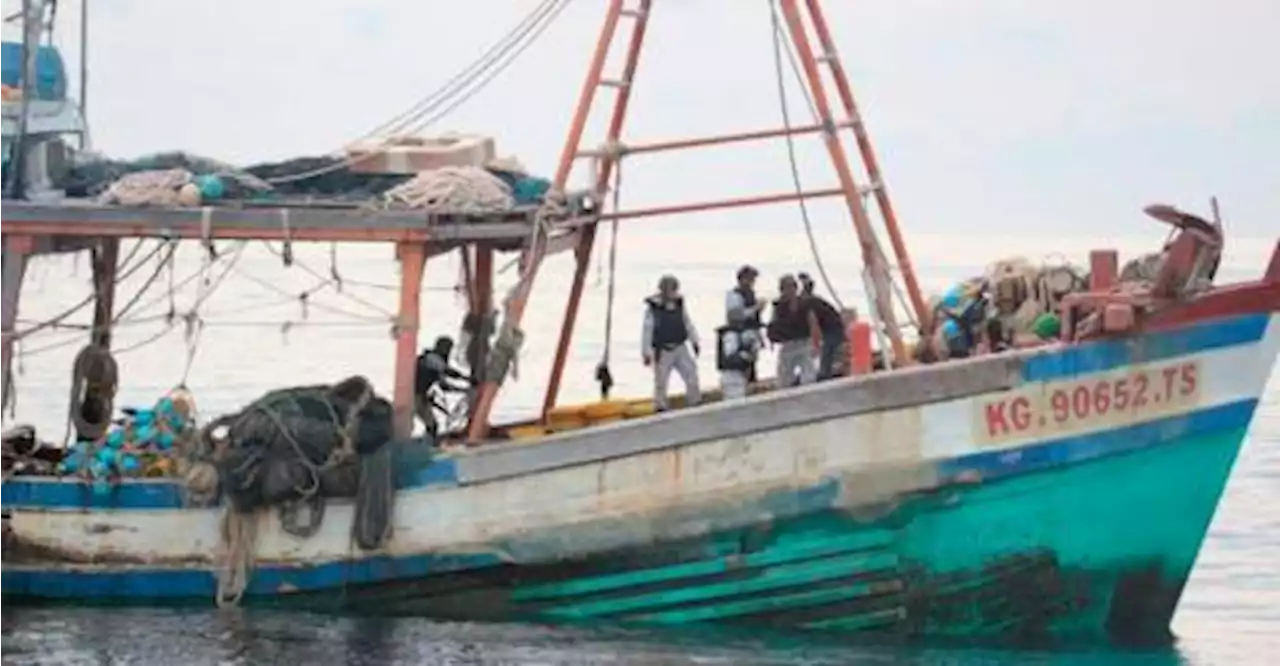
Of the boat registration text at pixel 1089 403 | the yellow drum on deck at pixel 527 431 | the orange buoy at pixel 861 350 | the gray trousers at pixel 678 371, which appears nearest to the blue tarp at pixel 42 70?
the yellow drum on deck at pixel 527 431

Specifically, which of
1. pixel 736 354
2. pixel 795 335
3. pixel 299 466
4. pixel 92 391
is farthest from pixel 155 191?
pixel 795 335

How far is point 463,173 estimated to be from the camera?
21562 millimetres

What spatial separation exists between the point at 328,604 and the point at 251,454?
1.18 metres

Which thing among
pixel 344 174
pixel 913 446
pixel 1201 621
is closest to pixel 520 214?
pixel 344 174

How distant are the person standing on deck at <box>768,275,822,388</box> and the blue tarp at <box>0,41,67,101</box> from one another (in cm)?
597

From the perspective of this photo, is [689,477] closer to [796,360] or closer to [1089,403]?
[796,360]

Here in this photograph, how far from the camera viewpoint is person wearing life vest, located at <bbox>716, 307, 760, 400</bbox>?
22.1 metres

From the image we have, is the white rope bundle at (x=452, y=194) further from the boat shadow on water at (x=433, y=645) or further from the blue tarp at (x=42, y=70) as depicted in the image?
the blue tarp at (x=42, y=70)

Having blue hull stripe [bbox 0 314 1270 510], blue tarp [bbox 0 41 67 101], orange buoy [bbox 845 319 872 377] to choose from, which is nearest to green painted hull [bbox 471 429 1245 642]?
blue hull stripe [bbox 0 314 1270 510]

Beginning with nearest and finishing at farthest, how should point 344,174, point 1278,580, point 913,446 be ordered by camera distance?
point 913,446 < point 344,174 < point 1278,580

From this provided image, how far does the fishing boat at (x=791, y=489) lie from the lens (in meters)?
20.4

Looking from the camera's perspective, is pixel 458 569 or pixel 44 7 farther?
pixel 44 7

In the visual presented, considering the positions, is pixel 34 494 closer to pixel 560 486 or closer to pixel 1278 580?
pixel 560 486

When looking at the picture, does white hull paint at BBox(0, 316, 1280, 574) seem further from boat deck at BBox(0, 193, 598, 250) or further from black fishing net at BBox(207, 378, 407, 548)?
boat deck at BBox(0, 193, 598, 250)
